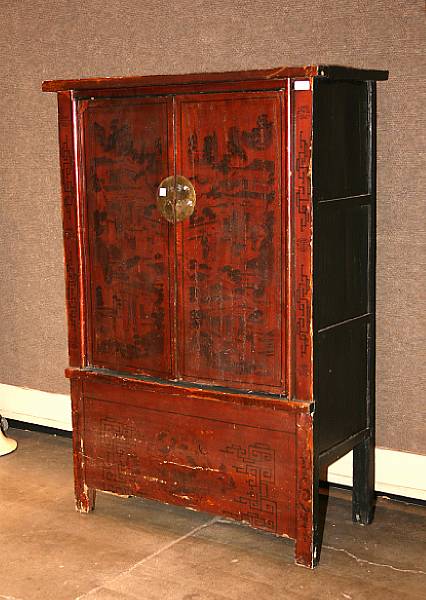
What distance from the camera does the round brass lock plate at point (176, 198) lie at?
299cm

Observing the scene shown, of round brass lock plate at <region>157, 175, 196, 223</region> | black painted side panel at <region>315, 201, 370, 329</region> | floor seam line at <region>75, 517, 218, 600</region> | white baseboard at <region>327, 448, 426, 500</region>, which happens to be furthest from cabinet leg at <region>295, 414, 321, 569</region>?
round brass lock plate at <region>157, 175, 196, 223</region>

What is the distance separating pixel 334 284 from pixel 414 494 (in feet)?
3.13

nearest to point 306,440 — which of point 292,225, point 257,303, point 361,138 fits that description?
point 257,303

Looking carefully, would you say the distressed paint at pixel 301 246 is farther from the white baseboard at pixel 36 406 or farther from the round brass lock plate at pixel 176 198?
the white baseboard at pixel 36 406

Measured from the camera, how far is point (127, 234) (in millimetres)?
3156

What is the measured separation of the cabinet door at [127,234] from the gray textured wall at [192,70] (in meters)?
0.71

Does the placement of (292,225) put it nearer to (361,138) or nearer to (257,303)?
(257,303)

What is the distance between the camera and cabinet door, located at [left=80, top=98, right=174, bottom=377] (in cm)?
306

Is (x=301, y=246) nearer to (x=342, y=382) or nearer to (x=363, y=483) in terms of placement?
(x=342, y=382)

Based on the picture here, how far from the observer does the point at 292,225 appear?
2803 mm

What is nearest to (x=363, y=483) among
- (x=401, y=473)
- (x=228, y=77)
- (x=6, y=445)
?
(x=401, y=473)

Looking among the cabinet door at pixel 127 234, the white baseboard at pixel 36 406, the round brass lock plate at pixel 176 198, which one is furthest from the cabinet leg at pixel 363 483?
the white baseboard at pixel 36 406

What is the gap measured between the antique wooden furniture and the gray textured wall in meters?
0.20

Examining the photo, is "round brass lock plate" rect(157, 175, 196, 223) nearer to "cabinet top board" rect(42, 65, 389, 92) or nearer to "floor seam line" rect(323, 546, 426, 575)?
"cabinet top board" rect(42, 65, 389, 92)
